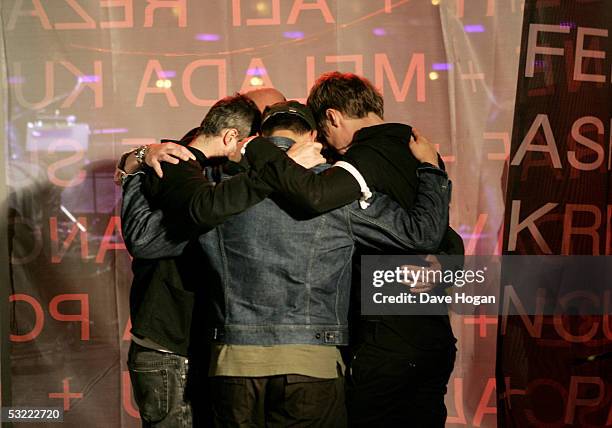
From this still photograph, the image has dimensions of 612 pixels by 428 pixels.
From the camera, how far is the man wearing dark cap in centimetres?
192

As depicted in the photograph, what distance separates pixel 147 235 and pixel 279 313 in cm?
48

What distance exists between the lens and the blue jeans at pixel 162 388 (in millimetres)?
2172

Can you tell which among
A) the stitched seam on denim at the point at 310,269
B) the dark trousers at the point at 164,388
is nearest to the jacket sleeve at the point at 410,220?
the stitched seam on denim at the point at 310,269

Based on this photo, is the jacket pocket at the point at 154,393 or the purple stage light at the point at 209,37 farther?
the purple stage light at the point at 209,37

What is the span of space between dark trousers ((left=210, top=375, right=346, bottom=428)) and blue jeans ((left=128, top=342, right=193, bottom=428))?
261 millimetres

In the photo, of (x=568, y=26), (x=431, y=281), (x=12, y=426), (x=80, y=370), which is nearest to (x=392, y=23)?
(x=568, y=26)

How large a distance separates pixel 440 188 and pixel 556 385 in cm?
132

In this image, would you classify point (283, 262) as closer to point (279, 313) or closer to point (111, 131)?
point (279, 313)

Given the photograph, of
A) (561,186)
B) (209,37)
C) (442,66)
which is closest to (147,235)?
(209,37)

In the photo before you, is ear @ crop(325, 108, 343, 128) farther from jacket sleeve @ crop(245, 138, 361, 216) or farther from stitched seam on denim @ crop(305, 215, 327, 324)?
stitched seam on denim @ crop(305, 215, 327, 324)

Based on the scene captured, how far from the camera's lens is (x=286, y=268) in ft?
6.34

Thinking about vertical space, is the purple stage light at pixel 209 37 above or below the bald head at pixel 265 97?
above

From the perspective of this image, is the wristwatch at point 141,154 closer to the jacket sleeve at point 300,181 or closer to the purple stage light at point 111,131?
the jacket sleeve at point 300,181

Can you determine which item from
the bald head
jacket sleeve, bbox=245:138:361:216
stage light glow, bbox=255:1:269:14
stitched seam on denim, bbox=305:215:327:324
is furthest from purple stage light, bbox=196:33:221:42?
stitched seam on denim, bbox=305:215:327:324
